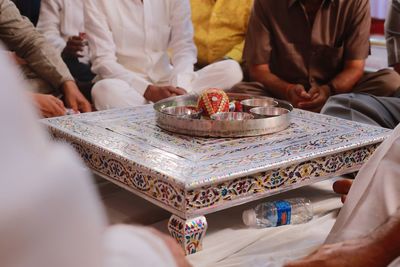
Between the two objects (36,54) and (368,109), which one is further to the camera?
(36,54)

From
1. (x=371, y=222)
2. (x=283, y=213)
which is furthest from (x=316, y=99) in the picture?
(x=371, y=222)

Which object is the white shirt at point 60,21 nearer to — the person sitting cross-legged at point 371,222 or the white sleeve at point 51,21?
the white sleeve at point 51,21

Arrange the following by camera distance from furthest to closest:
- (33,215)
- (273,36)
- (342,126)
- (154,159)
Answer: (273,36)
(342,126)
(154,159)
(33,215)

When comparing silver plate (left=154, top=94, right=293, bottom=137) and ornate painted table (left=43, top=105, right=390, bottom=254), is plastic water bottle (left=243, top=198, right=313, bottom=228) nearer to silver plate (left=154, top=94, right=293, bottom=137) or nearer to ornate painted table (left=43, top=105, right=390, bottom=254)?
ornate painted table (left=43, top=105, right=390, bottom=254)

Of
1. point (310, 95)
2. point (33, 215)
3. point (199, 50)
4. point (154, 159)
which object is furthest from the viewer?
point (199, 50)

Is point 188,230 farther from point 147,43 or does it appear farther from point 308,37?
point 147,43

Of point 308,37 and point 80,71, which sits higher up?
point 308,37

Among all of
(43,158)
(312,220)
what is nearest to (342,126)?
(312,220)

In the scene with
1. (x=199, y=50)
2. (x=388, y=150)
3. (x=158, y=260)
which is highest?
(x=158, y=260)

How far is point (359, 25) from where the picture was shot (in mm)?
3250

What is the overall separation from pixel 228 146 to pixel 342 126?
1.72 ft

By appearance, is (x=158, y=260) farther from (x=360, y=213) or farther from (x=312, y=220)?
(x=312, y=220)

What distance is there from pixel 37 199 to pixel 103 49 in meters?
3.05

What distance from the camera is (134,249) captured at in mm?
604
